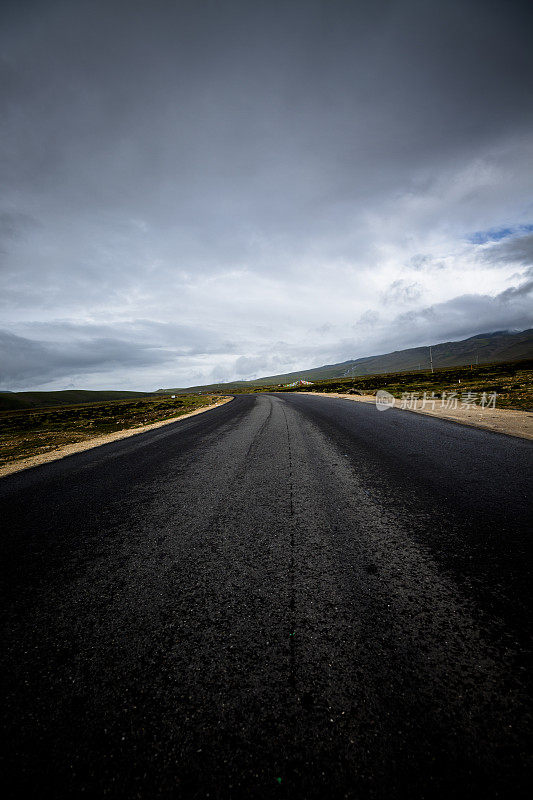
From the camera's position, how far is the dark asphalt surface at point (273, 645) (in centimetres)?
152

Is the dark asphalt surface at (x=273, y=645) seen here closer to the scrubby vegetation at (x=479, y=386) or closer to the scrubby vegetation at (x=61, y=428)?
the scrubby vegetation at (x=61, y=428)

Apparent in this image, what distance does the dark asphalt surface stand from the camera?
1.52 m

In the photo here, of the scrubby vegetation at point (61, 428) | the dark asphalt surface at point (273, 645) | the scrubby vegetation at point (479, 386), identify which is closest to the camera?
the dark asphalt surface at point (273, 645)

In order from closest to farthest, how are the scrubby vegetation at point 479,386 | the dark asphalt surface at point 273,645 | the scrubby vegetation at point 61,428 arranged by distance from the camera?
1. the dark asphalt surface at point 273,645
2. the scrubby vegetation at point 61,428
3. the scrubby vegetation at point 479,386

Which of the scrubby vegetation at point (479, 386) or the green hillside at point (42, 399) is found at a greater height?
the green hillside at point (42, 399)

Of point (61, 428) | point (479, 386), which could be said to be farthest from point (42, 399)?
point (479, 386)

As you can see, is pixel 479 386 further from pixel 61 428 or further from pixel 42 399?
pixel 42 399

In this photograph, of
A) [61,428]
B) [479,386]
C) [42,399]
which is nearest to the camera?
[61,428]

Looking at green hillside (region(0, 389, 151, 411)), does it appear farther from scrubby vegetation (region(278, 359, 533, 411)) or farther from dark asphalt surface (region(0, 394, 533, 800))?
dark asphalt surface (region(0, 394, 533, 800))

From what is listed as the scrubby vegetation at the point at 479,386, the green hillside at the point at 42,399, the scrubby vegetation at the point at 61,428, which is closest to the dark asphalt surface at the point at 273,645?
the scrubby vegetation at the point at 61,428

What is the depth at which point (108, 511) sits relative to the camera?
482 centimetres

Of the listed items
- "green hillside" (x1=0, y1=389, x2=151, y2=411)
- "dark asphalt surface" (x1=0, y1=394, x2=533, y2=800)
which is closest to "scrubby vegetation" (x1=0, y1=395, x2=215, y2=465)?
"dark asphalt surface" (x1=0, y1=394, x2=533, y2=800)

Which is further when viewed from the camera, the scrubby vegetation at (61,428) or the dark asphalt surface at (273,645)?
the scrubby vegetation at (61,428)

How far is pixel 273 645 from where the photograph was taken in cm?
218
